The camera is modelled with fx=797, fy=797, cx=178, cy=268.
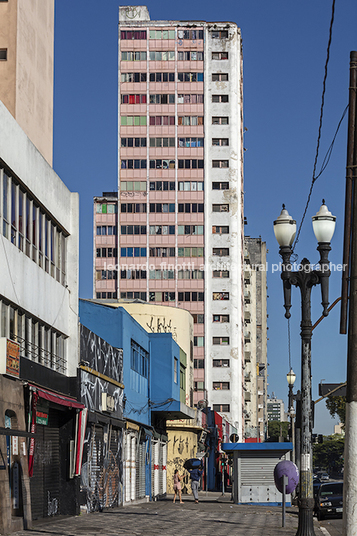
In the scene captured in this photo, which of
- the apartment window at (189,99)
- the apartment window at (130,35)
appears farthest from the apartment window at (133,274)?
the apartment window at (130,35)

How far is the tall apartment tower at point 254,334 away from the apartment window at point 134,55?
98.2 feet

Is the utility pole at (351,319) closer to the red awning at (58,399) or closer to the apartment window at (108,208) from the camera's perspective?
the red awning at (58,399)

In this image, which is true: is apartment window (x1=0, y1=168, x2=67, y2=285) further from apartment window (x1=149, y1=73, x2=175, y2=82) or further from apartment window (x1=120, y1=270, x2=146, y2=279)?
apartment window (x1=149, y1=73, x2=175, y2=82)

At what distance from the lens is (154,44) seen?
313 ft

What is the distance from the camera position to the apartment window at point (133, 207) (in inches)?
3730

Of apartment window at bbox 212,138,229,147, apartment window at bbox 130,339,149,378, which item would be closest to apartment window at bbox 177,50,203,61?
apartment window at bbox 212,138,229,147

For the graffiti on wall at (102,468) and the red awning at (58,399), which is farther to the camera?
the graffiti on wall at (102,468)

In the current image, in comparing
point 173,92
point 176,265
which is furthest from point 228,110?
point 176,265

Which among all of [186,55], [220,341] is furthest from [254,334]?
[186,55]

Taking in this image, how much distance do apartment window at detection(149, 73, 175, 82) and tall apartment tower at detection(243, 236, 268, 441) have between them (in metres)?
26.4

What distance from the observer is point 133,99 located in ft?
313

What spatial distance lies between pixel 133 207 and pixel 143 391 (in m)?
62.2

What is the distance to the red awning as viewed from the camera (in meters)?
18.1

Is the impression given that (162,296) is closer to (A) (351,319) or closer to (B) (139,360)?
(B) (139,360)
